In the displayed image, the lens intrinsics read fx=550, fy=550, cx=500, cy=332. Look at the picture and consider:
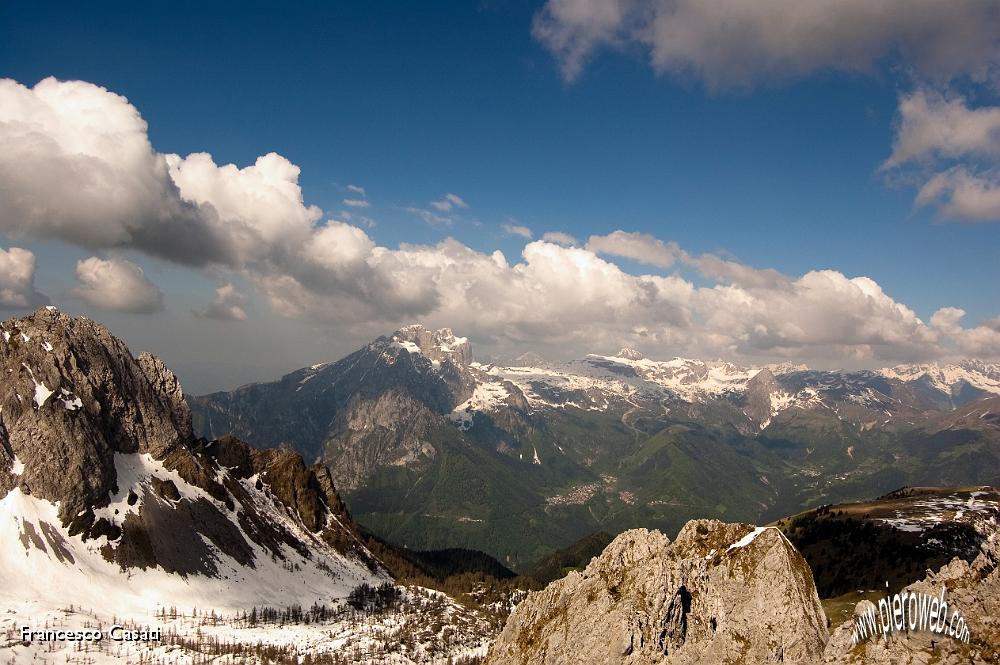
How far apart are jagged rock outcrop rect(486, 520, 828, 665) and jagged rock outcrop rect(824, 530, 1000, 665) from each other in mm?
10012

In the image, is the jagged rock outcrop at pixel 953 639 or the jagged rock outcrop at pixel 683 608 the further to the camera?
the jagged rock outcrop at pixel 683 608

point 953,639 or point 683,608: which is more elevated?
point 953,639

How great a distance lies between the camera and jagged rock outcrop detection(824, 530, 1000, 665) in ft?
74.8

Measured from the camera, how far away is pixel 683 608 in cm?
4169

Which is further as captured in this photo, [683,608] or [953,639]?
[683,608]

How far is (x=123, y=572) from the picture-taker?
196 metres

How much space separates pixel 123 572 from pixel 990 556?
243 m

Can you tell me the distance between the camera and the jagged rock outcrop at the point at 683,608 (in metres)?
37.6

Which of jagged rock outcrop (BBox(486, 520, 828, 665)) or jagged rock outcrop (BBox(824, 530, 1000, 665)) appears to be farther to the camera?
jagged rock outcrop (BBox(486, 520, 828, 665))

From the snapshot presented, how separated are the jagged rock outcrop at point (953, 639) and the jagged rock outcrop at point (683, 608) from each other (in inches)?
394

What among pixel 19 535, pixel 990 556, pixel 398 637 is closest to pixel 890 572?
pixel 398 637

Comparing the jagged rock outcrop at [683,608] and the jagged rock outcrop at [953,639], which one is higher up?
the jagged rock outcrop at [953,639]

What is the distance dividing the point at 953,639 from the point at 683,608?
20.8 m

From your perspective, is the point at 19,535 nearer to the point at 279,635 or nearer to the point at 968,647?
the point at 279,635
